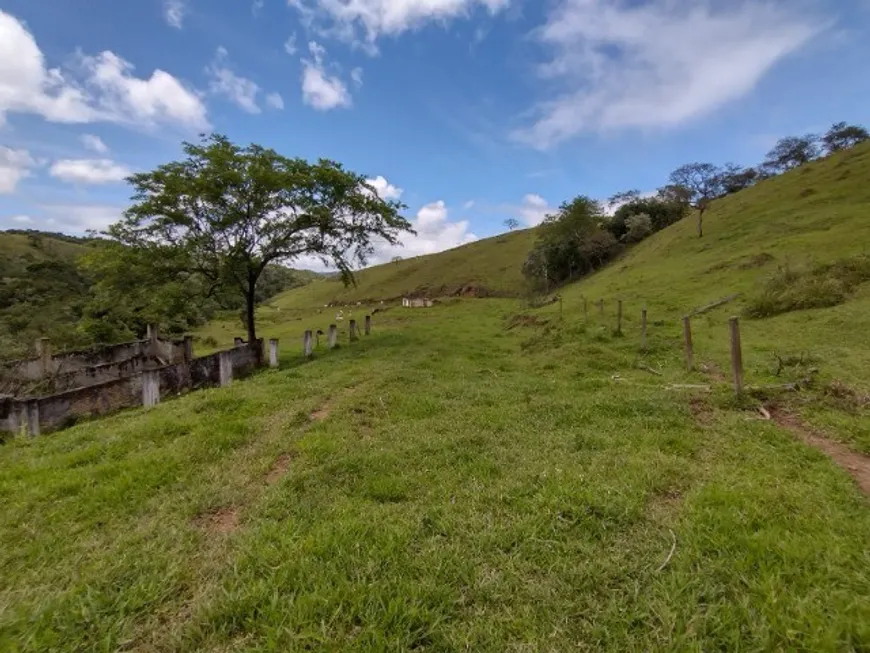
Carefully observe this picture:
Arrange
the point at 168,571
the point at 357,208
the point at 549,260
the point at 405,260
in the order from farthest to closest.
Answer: the point at 405,260 → the point at 549,260 → the point at 357,208 → the point at 168,571

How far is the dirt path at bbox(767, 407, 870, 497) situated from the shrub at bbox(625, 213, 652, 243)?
50921mm

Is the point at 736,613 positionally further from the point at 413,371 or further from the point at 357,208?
the point at 357,208

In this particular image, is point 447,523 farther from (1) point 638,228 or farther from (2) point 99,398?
(1) point 638,228

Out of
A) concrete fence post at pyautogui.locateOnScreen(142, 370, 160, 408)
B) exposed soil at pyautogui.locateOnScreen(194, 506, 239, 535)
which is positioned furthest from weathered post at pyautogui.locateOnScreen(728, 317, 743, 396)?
concrete fence post at pyautogui.locateOnScreen(142, 370, 160, 408)

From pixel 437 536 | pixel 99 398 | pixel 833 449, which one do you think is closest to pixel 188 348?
pixel 99 398

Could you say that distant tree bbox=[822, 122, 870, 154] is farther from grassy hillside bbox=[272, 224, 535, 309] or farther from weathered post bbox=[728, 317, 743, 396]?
weathered post bbox=[728, 317, 743, 396]

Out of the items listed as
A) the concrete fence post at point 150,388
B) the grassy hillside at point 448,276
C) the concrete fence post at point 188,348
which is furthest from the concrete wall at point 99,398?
the grassy hillside at point 448,276

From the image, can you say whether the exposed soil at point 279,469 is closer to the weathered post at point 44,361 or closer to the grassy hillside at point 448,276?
the weathered post at point 44,361

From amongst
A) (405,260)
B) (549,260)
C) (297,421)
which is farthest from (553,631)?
(405,260)

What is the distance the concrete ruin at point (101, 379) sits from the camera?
9070mm

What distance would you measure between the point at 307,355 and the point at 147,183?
847cm

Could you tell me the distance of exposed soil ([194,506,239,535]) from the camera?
4.52 m

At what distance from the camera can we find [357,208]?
19.2 metres

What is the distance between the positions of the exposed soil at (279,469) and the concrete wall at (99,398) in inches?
248
